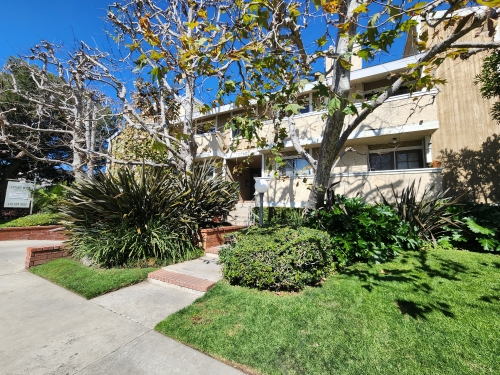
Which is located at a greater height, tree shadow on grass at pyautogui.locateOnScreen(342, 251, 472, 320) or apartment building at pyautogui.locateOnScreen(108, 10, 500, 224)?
apartment building at pyautogui.locateOnScreen(108, 10, 500, 224)

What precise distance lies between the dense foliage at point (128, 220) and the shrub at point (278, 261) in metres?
2.17

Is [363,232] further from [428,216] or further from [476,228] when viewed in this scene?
[476,228]

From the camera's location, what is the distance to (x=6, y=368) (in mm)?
2398

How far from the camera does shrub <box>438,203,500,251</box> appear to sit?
5.64m

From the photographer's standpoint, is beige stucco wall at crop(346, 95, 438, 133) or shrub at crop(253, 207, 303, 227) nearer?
beige stucco wall at crop(346, 95, 438, 133)

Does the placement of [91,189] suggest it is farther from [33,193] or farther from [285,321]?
[33,193]

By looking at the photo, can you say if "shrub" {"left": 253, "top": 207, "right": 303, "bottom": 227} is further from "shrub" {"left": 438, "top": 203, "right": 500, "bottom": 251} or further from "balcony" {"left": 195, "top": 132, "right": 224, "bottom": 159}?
"balcony" {"left": 195, "top": 132, "right": 224, "bottom": 159}

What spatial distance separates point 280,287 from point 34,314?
12.6 feet

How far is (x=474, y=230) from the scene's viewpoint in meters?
5.71

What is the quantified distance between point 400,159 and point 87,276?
11.7m

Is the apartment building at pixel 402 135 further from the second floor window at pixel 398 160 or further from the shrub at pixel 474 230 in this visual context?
the shrub at pixel 474 230

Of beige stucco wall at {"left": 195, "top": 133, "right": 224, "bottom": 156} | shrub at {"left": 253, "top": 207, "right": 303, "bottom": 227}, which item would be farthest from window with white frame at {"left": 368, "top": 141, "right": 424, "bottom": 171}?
beige stucco wall at {"left": 195, "top": 133, "right": 224, "bottom": 156}

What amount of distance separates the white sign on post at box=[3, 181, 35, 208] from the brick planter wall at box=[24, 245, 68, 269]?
333 inches

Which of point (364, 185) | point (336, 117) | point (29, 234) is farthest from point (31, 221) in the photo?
point (364, 185)
